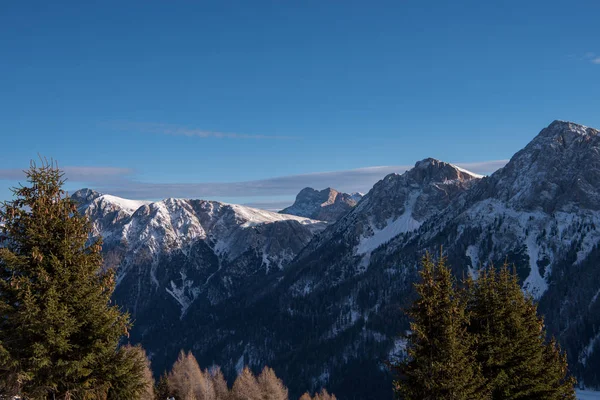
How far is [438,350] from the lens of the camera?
27.7m

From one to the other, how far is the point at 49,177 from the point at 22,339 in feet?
24.1

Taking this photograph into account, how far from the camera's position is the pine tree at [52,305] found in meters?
21.3

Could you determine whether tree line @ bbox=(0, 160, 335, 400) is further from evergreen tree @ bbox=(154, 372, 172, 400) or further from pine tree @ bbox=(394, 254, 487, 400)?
evergreen tree @ bbox=(154, 372, 172, 400)

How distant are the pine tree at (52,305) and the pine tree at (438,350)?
1494 cm

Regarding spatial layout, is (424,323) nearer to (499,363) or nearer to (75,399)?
(499,363)

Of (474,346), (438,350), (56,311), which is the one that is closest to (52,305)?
(56,311)

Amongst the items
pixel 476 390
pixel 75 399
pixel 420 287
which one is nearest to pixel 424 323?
pixel 420 287

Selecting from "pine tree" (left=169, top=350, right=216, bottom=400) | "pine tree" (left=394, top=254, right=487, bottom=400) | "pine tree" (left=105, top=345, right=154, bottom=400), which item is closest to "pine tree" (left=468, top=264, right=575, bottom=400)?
"pine tree" (left=394, top=254, right=487, bottom=400)

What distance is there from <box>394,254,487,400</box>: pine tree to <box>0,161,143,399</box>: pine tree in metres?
14.9

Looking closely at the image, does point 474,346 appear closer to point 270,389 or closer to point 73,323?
point 73,323

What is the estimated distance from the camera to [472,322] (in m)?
32.7

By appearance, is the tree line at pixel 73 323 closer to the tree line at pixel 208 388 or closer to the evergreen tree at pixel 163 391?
the tree line at pixel 208 388

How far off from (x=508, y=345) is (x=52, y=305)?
1011 inches

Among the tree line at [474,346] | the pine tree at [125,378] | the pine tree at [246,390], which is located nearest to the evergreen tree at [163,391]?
the pine tree at [246,390]
